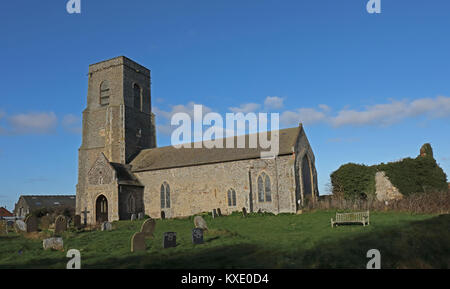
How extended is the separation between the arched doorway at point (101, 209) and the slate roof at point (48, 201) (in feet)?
84.6

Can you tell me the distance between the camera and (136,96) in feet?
138

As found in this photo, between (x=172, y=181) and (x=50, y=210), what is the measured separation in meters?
23.1

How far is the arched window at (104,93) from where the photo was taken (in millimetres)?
41000

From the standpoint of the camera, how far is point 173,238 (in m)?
14.3

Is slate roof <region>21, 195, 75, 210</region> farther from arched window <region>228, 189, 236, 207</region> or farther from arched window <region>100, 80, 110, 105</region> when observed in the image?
arched window <region>228, 189, 236, 207</region>

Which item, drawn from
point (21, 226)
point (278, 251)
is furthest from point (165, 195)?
point (278, 251)

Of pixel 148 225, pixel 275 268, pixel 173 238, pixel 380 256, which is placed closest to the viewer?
pixel 275 268

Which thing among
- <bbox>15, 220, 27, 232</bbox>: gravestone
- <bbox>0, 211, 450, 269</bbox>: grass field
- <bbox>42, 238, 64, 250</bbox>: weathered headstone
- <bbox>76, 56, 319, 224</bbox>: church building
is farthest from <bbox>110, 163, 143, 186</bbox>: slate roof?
<bbox>42, 238, 64, 250</bbox>: weathered headstone

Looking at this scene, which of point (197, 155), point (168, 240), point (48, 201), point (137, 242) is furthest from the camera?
point (48, 201)

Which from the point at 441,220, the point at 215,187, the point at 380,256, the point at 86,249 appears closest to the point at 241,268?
the point at 380,256

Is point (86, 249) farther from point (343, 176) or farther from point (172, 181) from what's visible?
point (343, 176)

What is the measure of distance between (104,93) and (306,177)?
25.0m

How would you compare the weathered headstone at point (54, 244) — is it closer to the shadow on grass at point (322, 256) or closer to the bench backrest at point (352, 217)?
the shadow on grass at point (322, 256)

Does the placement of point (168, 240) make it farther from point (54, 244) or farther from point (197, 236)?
point (54, 244)
